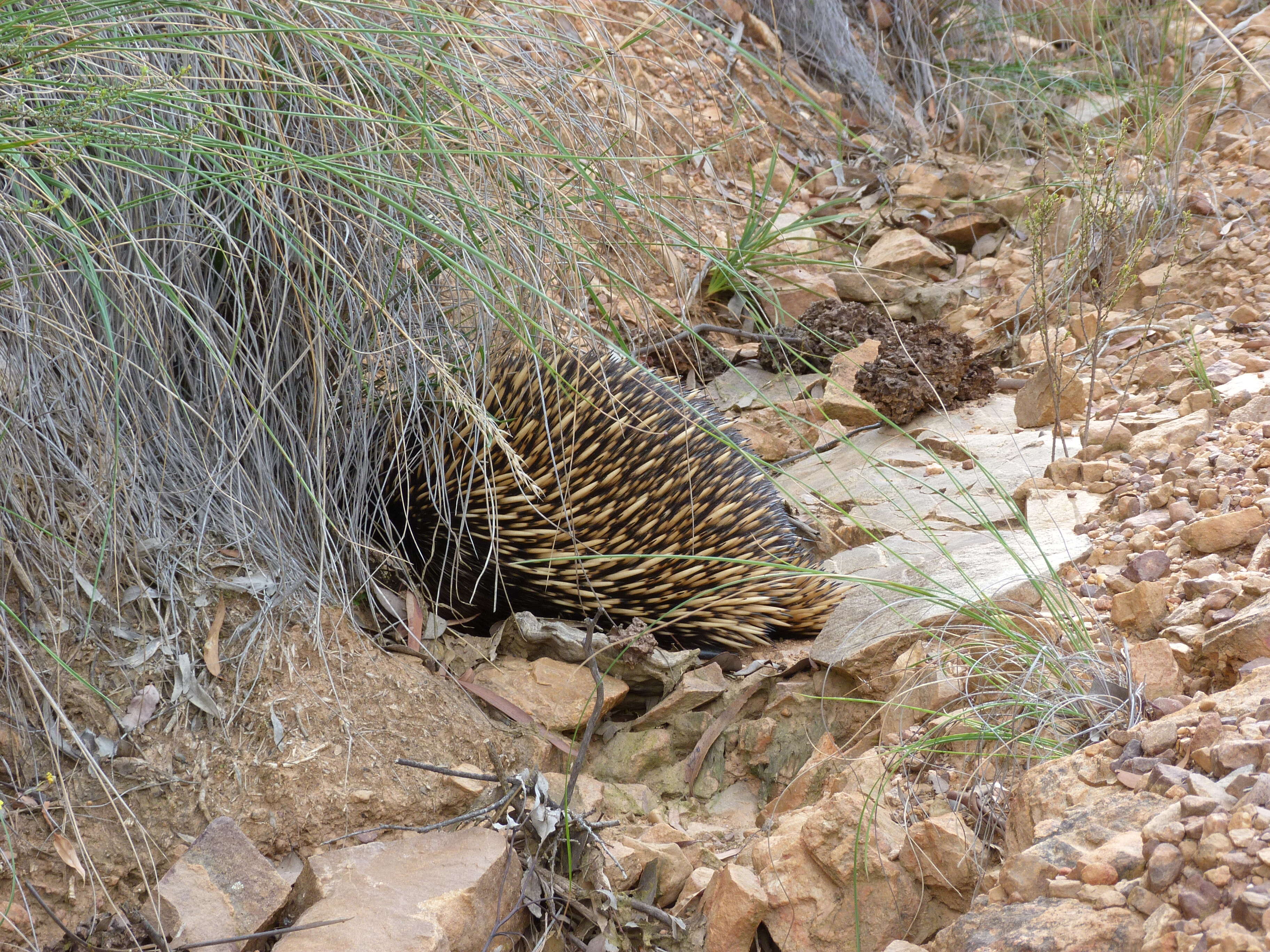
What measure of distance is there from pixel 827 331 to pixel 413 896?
2.57m

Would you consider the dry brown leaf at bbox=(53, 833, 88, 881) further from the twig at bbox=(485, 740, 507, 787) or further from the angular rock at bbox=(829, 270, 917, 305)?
the angular rock at bbox=(829, 270, 917, 305)

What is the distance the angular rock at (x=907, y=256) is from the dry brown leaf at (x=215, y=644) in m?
2.93

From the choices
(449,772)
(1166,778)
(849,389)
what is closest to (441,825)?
(449,772)

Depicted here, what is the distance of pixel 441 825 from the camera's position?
1.67 m

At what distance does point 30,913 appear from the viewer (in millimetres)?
1455

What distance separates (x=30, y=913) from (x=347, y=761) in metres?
0.50

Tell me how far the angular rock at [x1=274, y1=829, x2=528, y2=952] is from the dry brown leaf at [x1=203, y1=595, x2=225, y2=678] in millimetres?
378

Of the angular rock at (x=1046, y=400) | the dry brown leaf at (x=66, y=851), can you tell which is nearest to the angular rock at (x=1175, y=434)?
the angular rock at (x=1046, y=400)

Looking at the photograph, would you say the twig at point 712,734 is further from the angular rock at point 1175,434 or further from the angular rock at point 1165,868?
the angular rock at point 1165,868

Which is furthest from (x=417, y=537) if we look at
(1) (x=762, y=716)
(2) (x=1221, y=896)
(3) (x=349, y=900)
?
(2) (x=1221, y=896)

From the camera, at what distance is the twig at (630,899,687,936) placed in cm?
166

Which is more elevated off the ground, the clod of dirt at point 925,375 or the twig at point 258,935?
the twig at point 258,935

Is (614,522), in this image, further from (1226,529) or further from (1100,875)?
(1100,875)

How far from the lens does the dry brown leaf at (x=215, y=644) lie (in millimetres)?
1787
